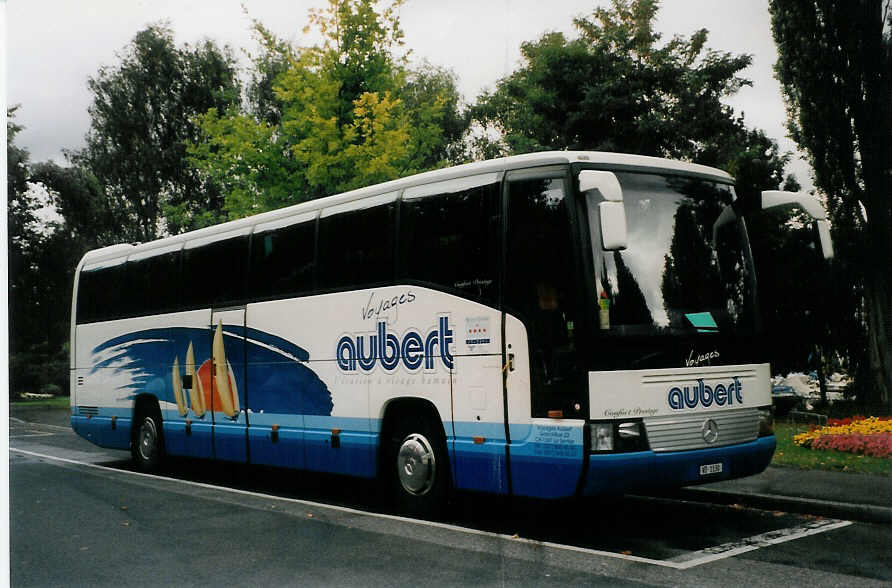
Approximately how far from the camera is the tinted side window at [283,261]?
10.6 m

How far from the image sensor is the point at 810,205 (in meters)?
8.59

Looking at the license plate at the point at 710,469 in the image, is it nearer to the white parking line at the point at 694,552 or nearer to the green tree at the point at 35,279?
the white parking line at the point at 694,552

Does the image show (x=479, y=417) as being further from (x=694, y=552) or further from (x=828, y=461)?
(x=828, y=461)

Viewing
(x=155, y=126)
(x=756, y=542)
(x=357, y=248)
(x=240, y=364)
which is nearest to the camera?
(x=756, y=542)

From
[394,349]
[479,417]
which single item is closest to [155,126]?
[394,349]

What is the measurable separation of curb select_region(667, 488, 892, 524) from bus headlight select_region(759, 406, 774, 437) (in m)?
0.74

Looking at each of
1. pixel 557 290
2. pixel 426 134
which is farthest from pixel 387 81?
pixel 557 290

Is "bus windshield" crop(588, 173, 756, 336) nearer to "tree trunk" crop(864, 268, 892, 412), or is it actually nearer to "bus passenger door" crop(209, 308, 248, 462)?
"tree trunk" crop(864, 268, 892, 412)

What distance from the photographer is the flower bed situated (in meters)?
11.2

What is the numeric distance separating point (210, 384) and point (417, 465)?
4353 millimetres

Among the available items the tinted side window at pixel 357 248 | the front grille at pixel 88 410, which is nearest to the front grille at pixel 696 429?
the tinted side window at pixel 357 248

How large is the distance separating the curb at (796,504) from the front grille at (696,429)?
870 mm

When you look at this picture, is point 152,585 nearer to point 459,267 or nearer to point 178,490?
point 459,267

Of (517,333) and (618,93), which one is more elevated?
(618,93)
